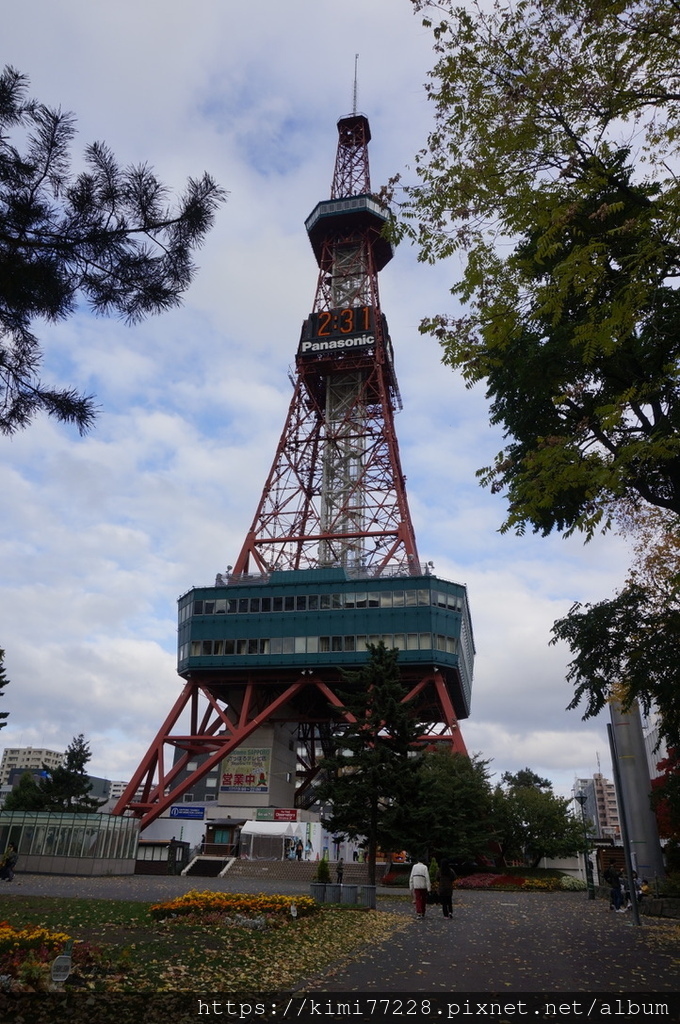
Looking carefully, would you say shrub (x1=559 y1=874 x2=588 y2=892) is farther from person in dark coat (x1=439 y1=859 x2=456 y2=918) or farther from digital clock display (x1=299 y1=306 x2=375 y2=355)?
digital clock display (x1=299 y1=306 x2=375 y2=355)

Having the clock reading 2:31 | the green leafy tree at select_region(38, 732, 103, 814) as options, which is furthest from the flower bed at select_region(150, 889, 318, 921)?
the clock reading 2:31

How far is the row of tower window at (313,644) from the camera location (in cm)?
5953

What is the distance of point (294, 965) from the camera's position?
36.7 ft

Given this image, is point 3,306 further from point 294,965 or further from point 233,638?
point 233,638

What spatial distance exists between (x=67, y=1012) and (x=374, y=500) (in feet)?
207

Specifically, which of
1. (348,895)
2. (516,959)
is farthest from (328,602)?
(516,959)

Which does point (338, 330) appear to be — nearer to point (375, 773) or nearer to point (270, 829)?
point (270, 829)

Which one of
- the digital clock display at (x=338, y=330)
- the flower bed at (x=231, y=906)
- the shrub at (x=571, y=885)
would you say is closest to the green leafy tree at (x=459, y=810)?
the shrub at (x=571, y=885)

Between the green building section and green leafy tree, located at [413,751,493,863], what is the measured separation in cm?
1348

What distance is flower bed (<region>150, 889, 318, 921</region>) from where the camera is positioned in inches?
630

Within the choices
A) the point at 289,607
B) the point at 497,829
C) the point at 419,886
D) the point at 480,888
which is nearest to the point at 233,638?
the point at 289,607

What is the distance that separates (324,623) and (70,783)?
28997 millimetres

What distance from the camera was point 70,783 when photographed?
6781 centimetres

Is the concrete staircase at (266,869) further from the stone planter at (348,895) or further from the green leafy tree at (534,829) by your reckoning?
the stone planter at (348,895)
